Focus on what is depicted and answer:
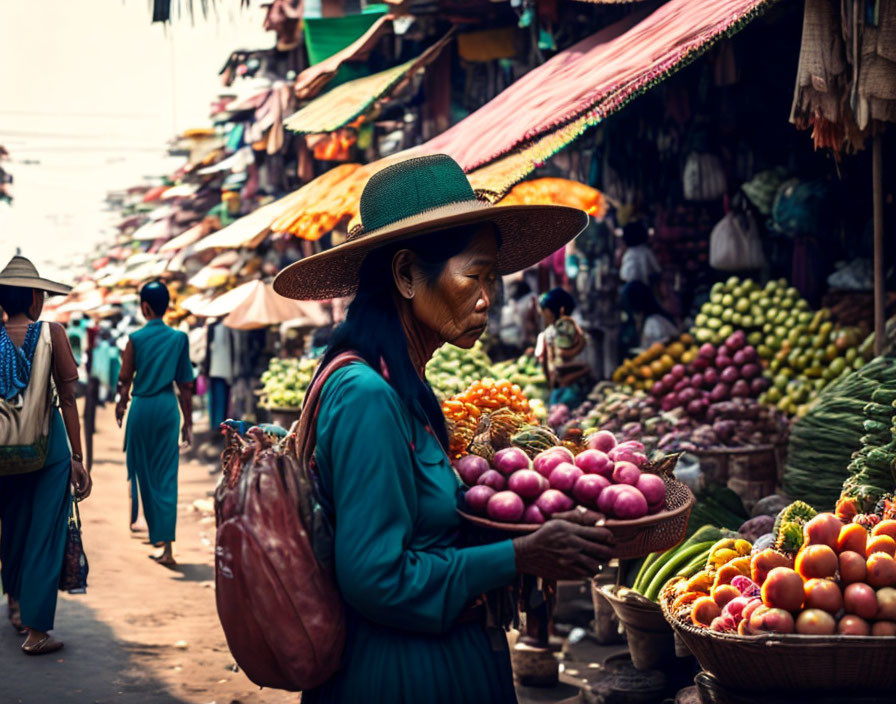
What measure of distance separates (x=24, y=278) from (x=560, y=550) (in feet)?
15.8

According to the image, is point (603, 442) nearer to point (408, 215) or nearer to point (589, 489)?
point (589, 489)

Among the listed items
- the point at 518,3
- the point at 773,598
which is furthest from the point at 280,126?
the point at 773,598

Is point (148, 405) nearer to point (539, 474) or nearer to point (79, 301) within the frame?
point (539, 474)

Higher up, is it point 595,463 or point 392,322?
point 392,322

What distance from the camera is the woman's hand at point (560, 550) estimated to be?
2.09m

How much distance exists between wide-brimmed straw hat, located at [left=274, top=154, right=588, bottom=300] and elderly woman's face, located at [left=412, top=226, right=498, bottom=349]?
0.08 m

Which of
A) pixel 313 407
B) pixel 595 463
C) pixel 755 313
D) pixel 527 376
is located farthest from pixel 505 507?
pixel 527 376

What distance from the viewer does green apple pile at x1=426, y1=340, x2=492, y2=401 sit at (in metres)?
9.95

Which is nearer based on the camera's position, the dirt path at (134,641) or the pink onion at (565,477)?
the pink onion at (565,477)

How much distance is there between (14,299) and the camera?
5.75 m

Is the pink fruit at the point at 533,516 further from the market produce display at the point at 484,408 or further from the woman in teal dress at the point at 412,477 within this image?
the market produce display at the point at 484,408

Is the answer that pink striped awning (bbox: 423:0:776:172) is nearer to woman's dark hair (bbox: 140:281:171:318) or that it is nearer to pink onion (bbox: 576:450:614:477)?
woman's dark hair (bbox: 140:281:171:318)

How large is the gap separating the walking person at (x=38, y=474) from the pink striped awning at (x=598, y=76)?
314 centimetres

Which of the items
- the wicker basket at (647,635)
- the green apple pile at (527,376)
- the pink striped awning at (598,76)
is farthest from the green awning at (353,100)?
the wicker basket at (647,635)
